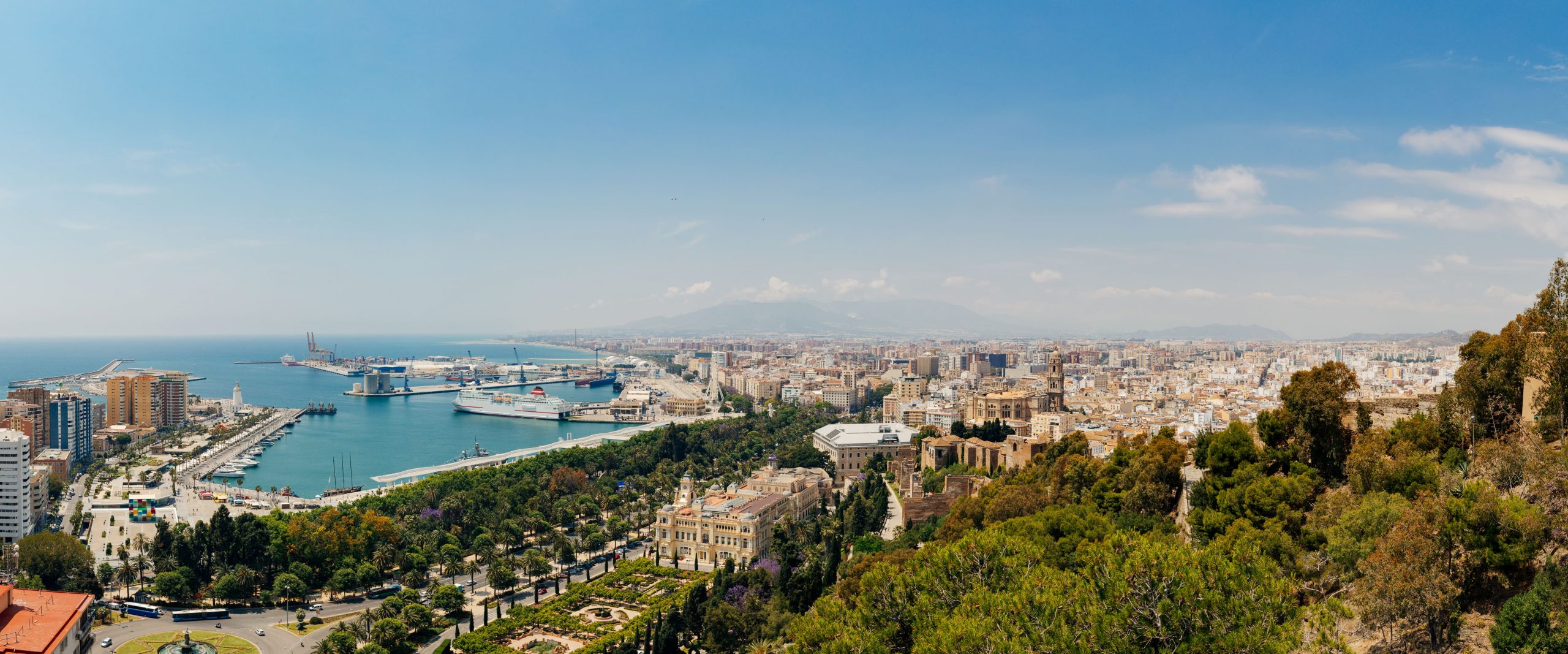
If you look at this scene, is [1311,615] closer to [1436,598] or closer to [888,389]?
[1436,598]

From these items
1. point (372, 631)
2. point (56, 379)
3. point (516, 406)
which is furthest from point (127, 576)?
point (56, 379)

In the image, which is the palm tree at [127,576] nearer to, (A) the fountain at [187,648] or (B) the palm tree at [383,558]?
(A) the fountain at [187,648]

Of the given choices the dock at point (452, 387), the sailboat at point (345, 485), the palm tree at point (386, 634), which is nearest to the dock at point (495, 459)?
the sailboat at point (345, 485)

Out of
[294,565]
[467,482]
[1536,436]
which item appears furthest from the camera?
[467,482]

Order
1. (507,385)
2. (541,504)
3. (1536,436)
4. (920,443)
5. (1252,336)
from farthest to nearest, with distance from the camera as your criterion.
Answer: (1252,336), (507,385), (920,443), (541,504), (1536,436)

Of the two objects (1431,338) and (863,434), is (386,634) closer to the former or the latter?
(863,434)

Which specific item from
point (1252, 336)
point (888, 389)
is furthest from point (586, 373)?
point (1252, 336)

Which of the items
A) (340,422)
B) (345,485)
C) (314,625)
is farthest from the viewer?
(340,422)
